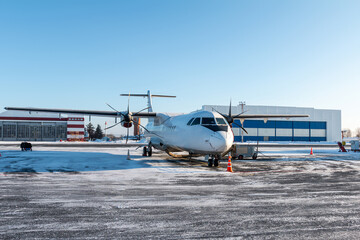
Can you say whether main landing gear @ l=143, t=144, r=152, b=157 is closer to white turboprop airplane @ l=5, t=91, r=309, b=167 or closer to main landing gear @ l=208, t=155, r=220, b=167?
white turboprop airplane @ l=5, t=91, r=309, b=167

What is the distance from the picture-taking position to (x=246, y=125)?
67625 millimetres

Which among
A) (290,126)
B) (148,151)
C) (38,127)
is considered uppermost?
(290,126)

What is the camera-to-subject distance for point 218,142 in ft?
45.2

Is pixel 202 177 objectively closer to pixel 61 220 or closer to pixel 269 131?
pixel 61 220

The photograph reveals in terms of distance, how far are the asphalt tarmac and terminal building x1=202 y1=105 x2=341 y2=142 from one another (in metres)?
57.8

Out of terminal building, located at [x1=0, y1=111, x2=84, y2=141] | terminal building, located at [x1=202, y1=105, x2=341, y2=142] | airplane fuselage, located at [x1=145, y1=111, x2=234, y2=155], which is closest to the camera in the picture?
airplane fuselage, located at [x1=145, y1=111, x2=234, y2=155]

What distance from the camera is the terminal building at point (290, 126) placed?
6769 centimetres

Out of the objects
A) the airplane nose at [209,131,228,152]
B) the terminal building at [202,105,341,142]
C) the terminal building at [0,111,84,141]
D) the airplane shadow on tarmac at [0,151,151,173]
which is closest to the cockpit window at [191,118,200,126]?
the airplane nose at [209,131,228,152]

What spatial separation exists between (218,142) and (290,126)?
61.9 meters

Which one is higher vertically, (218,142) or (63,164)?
(218,142)

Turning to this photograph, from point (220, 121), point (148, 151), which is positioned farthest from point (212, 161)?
point (148, 151)

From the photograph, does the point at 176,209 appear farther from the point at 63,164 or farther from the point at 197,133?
the point at 63,164

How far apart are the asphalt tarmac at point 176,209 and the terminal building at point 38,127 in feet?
219

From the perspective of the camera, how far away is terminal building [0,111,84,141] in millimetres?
70188
